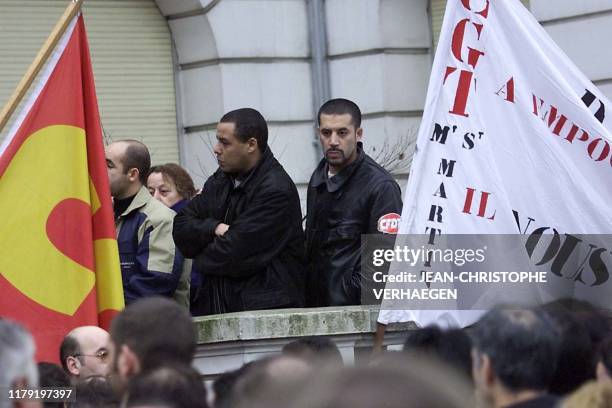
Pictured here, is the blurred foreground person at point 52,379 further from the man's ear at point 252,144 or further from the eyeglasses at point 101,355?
the man's ear at point 252,144

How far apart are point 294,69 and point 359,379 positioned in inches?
400

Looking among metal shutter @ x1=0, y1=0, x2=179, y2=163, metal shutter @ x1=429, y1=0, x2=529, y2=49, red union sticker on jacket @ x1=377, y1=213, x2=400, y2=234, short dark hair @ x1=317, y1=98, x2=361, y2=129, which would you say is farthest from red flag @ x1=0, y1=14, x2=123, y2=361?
metal shutter @ x1=429, y1=0, x2=529, y2=49

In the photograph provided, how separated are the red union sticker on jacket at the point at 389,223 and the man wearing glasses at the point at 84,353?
1.53 metres

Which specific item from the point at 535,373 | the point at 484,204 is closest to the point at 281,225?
the point at 484,204

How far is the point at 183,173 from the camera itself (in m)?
9.33

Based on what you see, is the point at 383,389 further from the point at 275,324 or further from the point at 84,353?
the point at 275,324

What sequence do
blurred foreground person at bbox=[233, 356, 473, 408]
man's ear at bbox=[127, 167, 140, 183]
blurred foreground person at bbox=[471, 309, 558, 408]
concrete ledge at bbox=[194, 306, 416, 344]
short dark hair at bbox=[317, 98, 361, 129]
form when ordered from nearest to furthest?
1. blurred foreground person at bbox=[233, 356, 473, 408]
2. blurred foreground person at bbox=[471, 309, 558, 408]
3. concrete ledge at bbox=[194, 306, 416, 344]
4. short dark hair at bbox=[317, 98, 361, 129]
5. man's ear at bbox=[127, 167, 140, 183]

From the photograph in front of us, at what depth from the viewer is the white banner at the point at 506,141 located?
749 cm

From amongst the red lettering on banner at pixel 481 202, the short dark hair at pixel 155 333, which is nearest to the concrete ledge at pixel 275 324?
the red lettering on banner at pixel 481 202

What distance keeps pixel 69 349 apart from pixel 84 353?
3.1 inches

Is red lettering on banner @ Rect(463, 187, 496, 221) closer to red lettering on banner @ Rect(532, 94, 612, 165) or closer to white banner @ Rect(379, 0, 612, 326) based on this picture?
white banner @ Rect(379, 0, 612, 326)

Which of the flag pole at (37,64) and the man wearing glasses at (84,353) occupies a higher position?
the flag pole at (37,64)

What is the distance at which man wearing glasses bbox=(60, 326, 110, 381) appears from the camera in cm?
664

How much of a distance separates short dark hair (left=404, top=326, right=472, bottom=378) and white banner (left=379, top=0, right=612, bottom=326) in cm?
199
